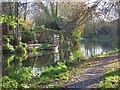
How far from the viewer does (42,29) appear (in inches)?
1000

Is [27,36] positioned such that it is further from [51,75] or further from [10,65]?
[51,75]

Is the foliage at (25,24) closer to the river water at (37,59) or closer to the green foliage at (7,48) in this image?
the river water at (37,59)

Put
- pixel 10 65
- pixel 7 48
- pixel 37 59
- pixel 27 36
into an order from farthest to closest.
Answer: pixel 27 36 < pixel 7 48 < pixel 37 59 < pixel 10 65

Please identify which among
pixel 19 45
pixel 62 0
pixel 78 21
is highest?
pixel 62 0

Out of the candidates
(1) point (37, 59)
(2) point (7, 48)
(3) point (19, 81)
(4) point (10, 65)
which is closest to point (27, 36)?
(2) point (7, 48)

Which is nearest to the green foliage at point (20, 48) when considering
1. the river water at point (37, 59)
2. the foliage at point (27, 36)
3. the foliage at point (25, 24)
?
the river water at point (37, 59)

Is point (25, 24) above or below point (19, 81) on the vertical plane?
above

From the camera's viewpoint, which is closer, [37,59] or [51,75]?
[51,75]

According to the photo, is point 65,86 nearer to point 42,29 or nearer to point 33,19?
point 42,29

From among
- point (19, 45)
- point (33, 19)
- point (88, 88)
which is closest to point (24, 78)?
point (88, 88)

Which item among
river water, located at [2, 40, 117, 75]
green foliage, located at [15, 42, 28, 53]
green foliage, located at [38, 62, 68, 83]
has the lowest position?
river water, located at [2, 40, 117, 75]

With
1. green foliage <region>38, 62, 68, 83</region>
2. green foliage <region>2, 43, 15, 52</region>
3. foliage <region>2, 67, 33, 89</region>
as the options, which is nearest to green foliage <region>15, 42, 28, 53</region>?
green foliage <region>2, 43, 15, 52</region>

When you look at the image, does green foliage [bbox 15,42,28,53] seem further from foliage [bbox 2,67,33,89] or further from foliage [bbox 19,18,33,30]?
foliage [bbox 2,67,33,89]

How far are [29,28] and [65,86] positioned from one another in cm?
2097
